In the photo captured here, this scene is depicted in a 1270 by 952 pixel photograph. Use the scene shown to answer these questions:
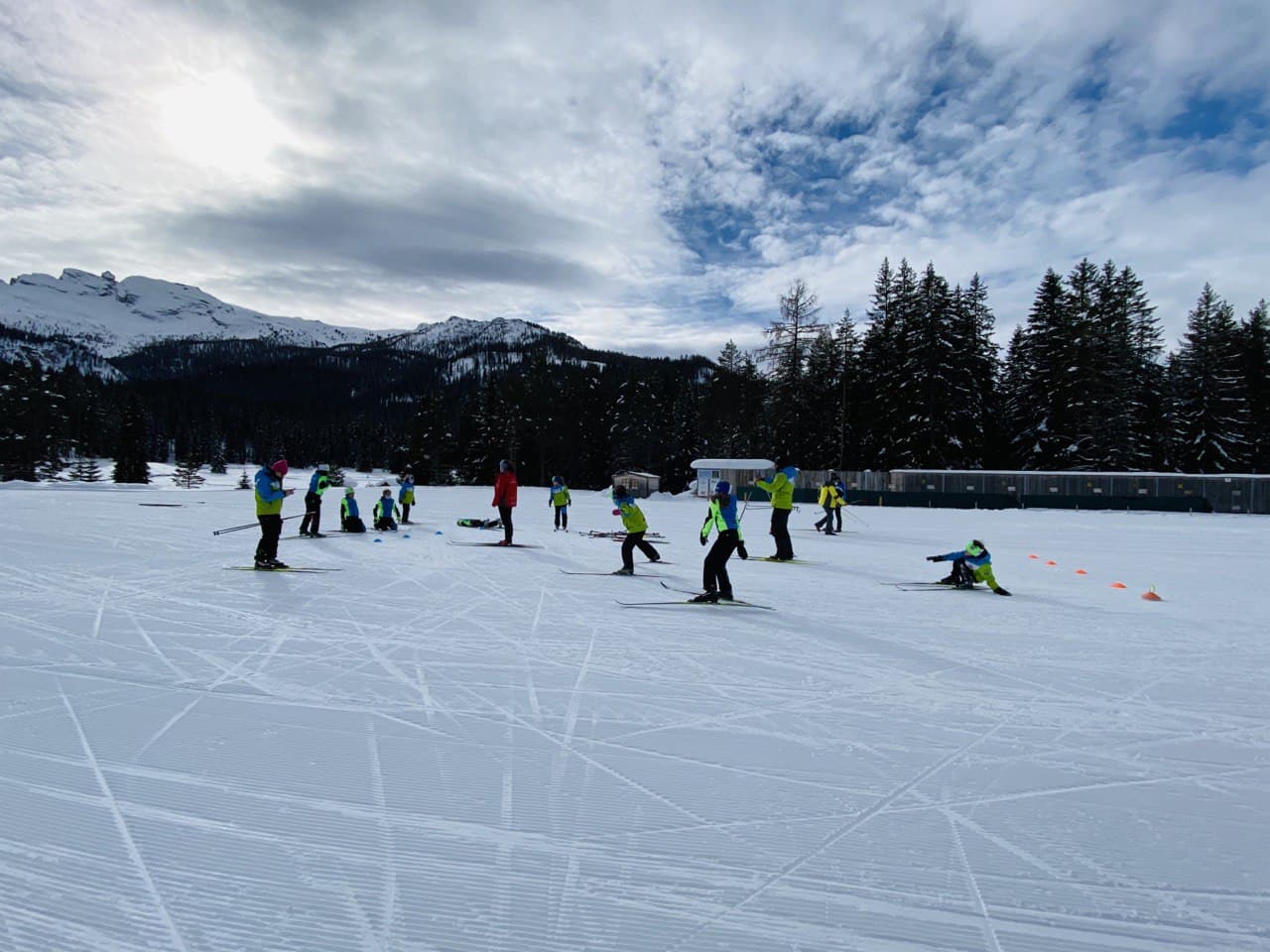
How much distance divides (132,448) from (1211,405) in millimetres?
74294

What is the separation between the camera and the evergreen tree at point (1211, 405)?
127 feet

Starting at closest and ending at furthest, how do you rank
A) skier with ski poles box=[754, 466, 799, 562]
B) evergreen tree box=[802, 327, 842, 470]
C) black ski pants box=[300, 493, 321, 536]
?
skier with ski poles box=[754, 466, 799, 562]
black ski pants box=[300, 493, 321, 536]
evergreen tree box=[802, 327, 842, 470]

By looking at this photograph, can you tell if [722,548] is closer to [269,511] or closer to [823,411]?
[269,511]

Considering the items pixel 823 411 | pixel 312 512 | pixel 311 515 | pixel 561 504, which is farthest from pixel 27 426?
pixel 823 411

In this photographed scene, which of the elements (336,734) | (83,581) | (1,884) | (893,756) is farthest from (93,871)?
(83,581)

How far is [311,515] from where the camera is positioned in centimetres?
1412

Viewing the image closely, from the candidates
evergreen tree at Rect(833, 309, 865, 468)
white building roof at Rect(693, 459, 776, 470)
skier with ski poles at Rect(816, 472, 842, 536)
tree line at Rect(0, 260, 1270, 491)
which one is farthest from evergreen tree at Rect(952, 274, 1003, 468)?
skier with ski poles at Rect(816, 472, 842, 536)

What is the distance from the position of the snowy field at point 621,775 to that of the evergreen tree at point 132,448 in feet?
179

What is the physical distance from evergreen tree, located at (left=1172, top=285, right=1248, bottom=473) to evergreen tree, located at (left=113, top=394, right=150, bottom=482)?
233 feet

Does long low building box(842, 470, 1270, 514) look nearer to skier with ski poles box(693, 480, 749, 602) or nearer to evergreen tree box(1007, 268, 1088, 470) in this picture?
evergreen tree box(1007, 268, 1088, 470)

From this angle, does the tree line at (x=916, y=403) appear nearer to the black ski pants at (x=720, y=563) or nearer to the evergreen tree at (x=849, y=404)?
the evergreen tree at (x=849, y=404)

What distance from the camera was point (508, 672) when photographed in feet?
17.0

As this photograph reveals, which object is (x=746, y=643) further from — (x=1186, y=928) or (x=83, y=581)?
(x=83, y=581)

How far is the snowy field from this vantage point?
93.7 inches
